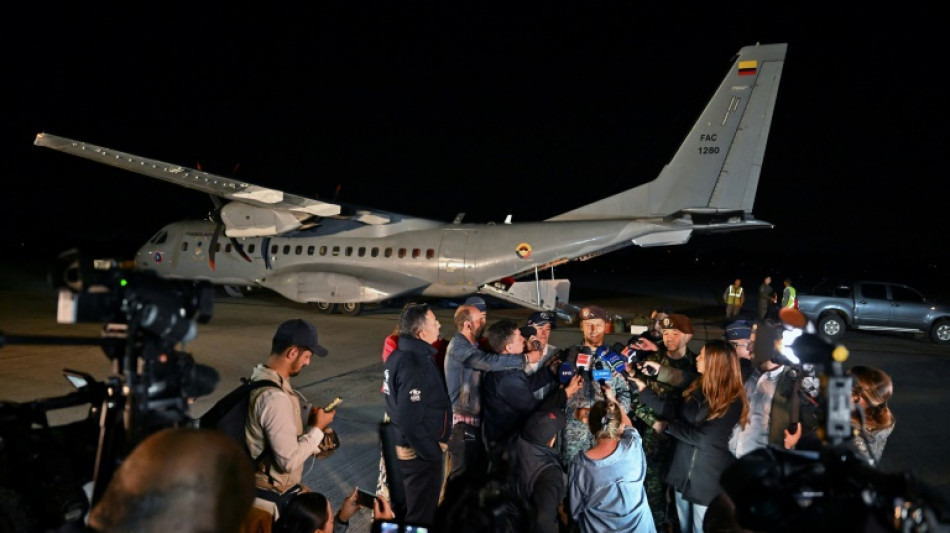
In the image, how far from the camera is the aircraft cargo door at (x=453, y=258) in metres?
15.6

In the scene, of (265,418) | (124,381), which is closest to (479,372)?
(265,418)

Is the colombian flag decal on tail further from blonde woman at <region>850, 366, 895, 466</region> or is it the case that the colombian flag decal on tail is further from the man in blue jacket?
the man in blue jacket

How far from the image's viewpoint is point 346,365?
10180 mm

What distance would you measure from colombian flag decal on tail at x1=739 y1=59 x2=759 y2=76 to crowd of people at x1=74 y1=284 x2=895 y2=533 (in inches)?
388

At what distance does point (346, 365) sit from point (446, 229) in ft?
22.0

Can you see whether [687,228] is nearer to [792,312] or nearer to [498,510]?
[792,312]

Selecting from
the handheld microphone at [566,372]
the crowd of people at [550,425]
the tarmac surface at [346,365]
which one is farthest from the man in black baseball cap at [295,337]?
the handheld microphone at [566,372]

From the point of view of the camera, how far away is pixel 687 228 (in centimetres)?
1340

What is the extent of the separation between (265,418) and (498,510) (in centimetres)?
153

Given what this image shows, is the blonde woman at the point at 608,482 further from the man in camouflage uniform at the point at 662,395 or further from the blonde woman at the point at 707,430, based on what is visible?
the man in camouflage uniform at the point at 662,395

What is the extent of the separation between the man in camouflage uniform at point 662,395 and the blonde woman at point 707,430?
210mm

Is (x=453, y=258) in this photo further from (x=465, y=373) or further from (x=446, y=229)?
(x=465, y=373)

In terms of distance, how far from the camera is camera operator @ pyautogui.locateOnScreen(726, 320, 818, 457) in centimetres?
378

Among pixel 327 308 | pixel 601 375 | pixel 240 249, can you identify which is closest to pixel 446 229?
pixel 327 308
